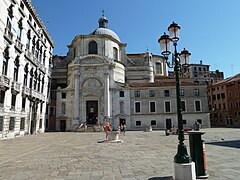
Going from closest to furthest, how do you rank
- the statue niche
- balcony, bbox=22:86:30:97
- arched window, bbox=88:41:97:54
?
balcony, bbox=22:86:30:97 < the statue niche < arched window, bbox=88:41:97:54

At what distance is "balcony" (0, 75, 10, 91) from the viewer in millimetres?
18484

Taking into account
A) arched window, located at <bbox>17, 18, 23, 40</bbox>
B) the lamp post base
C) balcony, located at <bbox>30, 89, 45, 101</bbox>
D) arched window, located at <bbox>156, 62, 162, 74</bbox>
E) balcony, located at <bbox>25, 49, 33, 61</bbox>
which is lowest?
the lamp post base

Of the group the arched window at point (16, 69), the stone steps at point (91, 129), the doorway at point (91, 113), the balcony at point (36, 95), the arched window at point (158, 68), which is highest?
the arched window at point (158, 68)

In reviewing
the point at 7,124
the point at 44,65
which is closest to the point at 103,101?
the point at 44,65

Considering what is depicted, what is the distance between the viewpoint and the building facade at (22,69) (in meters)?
19.8

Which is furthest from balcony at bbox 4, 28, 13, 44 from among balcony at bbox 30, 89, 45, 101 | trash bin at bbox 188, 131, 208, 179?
trash bin at bbox 188, 131, 208, 179

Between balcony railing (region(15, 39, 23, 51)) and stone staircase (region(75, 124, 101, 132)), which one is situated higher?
balcony railing (region(15, 39, 23, 51))

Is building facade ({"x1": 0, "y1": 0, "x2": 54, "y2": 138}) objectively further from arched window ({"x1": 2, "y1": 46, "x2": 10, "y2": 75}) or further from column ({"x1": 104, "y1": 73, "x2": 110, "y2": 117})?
column ({"x1": 104, "y1": 73, "x2": 110, "y2": 117})

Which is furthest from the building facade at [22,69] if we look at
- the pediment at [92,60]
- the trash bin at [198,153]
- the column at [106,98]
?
the trash bin at [198,153]

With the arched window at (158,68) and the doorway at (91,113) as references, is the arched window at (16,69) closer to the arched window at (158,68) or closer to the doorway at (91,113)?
the doorway at (91,113)

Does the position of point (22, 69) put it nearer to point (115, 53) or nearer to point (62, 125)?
point (62, 125)

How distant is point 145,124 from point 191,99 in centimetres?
998

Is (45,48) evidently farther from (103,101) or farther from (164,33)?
(164,33)

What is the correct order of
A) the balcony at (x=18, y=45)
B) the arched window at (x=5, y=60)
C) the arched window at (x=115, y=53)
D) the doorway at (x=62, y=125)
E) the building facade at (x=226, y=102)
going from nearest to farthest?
the arched window at (x=5, y=60), the balcony at (x=18, y=45), the doorway at (x=62, y=125), the arched window at (x=115, y=53), the building facade at (x=226, y=102)
